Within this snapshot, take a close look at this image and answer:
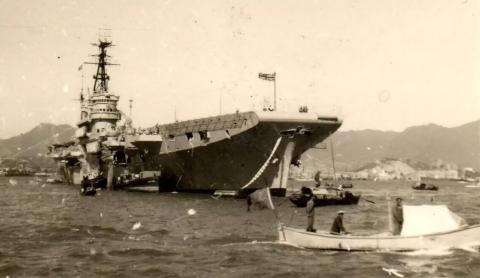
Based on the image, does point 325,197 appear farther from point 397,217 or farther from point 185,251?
point 185,251

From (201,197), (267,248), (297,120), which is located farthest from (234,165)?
(267,248)

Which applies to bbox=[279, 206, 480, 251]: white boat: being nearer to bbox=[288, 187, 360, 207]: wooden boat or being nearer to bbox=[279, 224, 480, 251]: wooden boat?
bbox=[279, 224, 480, 251]: wooden boat

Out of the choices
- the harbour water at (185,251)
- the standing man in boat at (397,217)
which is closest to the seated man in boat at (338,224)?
the harbour water at (185,251)

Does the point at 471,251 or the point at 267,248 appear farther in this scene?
the point at 267,248

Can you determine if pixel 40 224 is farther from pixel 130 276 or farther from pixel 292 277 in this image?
pixel 292 277

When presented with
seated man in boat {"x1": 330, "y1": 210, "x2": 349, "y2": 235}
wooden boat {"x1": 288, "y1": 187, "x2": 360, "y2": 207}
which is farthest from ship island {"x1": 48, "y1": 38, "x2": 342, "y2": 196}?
seated man in boat {"x1": 330, "y1": 210, "x2": 349, "y2": 235}

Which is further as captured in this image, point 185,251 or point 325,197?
point 325,197

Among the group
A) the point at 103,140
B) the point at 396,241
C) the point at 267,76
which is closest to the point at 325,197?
the point at 267,76
